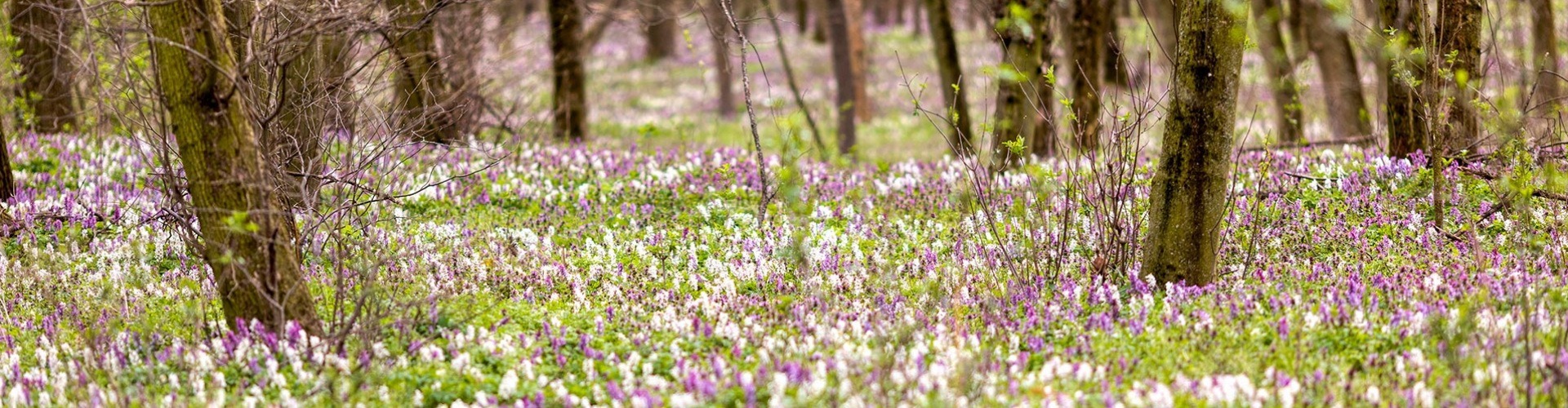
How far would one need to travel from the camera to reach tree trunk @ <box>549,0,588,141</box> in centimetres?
1515

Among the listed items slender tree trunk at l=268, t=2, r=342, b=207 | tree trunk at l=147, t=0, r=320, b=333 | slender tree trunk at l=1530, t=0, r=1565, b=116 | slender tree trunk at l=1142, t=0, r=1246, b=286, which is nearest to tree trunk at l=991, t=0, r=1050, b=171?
slender tree trunk at l=1530, t=0, r=1565, b=116

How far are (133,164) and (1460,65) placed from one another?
420 inches

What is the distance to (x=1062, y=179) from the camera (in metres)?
10.1

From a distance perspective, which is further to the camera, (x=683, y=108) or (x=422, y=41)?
(x=683, y=108)

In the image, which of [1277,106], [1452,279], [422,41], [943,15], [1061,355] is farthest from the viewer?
[1277,106]

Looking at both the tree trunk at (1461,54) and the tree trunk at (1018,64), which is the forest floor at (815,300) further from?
the tree trunk at (1018,64)

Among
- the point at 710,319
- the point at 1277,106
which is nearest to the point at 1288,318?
the point at 710,319

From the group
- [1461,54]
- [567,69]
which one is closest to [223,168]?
[1461,54]

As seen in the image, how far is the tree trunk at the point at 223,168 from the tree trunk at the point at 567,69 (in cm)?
913

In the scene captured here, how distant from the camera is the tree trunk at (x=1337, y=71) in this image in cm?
1589

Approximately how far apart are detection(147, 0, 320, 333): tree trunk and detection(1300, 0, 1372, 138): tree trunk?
13.7 metres

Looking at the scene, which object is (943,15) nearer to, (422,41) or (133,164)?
(422,41)

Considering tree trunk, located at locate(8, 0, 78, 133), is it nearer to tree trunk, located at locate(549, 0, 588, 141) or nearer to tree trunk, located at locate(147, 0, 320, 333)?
tree trunk, located at locate(549, 0, 588, 141)

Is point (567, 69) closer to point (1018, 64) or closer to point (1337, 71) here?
point (1018, 64)
